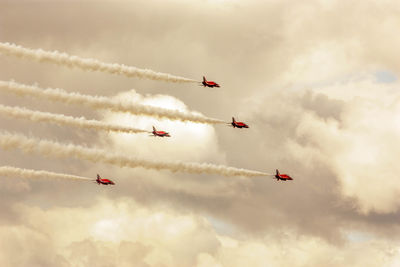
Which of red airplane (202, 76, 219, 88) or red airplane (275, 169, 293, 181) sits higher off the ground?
red airplane (202, 76, 219, 88)

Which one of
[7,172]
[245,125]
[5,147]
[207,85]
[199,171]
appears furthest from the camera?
[245,125]

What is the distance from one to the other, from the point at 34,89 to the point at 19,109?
529 cm

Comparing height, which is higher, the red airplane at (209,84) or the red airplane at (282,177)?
the red airplane at (209,84)

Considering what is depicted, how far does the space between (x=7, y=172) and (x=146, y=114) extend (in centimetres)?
3022

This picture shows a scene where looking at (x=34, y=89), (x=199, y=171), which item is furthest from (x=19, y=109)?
(x=199, y=171)

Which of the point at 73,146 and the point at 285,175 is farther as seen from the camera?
the point at 285,175

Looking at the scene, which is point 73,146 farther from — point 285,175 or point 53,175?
point 285,175

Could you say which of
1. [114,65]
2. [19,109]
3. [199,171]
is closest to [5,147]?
[19,109]

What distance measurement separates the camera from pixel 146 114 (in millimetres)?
145000

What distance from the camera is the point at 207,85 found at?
16838 centimetres

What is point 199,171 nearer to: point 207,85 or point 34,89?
point 207,85

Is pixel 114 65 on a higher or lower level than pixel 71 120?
higher

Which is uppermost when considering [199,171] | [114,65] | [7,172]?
[114,65]

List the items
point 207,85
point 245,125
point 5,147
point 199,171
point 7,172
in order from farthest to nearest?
point 245,125 → point 207,85 → point 199,171 → point 7,172 → point 5,147
